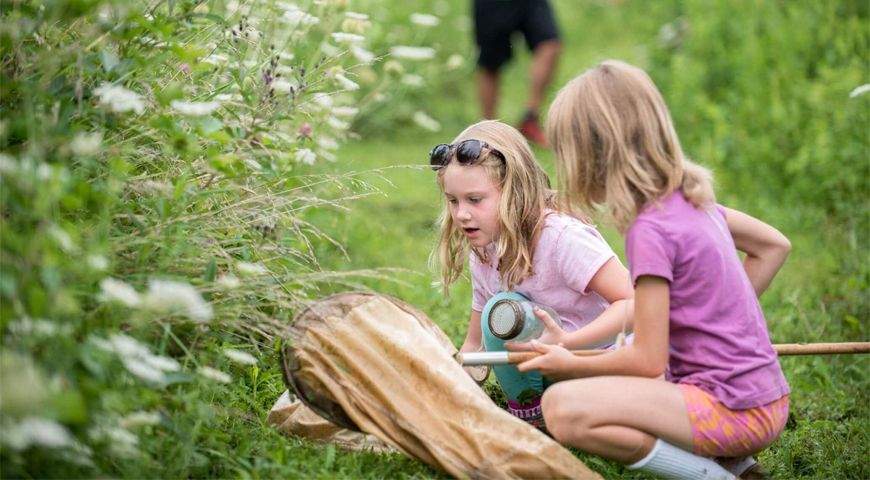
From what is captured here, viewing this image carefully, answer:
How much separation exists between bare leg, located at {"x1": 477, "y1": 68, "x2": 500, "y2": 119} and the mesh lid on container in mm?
4141

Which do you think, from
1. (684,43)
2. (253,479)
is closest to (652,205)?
(253,479)

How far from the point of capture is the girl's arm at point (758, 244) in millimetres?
2568

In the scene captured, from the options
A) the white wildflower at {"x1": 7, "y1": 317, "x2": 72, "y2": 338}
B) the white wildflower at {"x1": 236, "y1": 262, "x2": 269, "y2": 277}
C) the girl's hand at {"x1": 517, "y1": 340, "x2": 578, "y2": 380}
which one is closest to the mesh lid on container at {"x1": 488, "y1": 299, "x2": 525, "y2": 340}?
the girl's hand at {"x1": 517, "y1": 340, "x2": 578, "y2": 380}

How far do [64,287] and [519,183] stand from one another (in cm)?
126

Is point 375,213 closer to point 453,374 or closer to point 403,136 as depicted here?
point 403,136

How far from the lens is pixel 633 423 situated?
227 cm

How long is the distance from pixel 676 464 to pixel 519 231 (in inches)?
31.0

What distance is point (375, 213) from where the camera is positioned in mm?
5512

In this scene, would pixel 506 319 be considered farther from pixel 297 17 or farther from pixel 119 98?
pixel 119 98

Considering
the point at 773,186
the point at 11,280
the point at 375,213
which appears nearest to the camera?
the point at 11,280

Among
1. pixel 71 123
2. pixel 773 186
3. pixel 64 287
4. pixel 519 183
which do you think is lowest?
pixel 773 186

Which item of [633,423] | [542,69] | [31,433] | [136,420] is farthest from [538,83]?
[31,433]

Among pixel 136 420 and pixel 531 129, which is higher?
pixel 136 420

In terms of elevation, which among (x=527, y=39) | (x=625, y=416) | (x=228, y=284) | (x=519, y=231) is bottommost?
(x=527, y=39)
